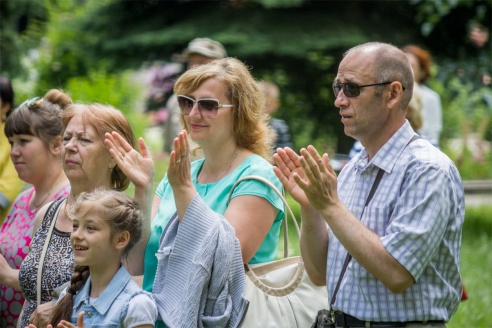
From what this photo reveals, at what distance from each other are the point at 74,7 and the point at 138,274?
462 inches

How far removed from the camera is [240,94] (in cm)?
443

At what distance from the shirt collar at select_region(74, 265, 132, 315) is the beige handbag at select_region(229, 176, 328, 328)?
1.76 feet

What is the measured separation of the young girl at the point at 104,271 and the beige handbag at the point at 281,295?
0.44 m

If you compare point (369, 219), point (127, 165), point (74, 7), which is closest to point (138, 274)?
point (127, 165)

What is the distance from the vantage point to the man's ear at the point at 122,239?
401 cm

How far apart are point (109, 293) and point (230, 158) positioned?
36.4 inches

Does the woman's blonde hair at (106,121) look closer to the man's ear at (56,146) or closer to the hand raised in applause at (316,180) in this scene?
the man's ear at (56,146)

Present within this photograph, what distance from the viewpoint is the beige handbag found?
13.0ft

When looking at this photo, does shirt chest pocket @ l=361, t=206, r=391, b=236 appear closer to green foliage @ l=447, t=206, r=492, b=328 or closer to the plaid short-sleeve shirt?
the plaid short-sleeve shirt

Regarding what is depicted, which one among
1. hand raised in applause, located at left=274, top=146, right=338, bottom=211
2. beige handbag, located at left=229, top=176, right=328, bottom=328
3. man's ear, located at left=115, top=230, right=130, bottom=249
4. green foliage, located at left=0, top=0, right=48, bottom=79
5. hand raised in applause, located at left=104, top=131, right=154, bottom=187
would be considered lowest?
green foliage, located at left=0, top=0, right=48, bottom=79

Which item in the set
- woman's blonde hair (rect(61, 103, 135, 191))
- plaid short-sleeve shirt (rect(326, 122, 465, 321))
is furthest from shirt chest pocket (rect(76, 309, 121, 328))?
plaid short-sleeve shirt (rect(326, 122, 465, 321))

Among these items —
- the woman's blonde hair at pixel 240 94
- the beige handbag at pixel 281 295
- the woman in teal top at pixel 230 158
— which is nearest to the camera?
the beige handbag at pixel 281 295

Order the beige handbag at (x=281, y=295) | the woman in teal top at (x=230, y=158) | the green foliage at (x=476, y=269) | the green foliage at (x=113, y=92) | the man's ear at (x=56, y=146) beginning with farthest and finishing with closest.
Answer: the green foliage at (x=113, y=92)
the green foliage at (x=476, y=269)
the man's ear at (x=56, y=146)
the woman in teal top at (x=230, y=158)
the beige handbag at (x=281, y=295)

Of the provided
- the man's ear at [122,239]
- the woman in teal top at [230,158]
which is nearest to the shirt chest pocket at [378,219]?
the woman in teal top at [230,158]
